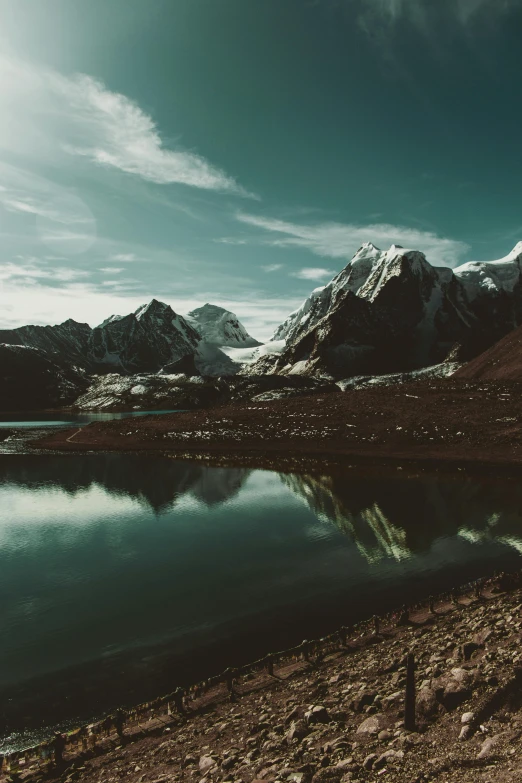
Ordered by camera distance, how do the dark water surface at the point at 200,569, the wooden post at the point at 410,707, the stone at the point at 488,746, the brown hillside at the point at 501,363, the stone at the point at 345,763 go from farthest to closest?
the brown hillside at the point at 501,363 < the dark water surface at the point at 200,569 < the wooden post at the point at 410,707 < the stone at the point at 345,763 < the stone at the point at 488,746

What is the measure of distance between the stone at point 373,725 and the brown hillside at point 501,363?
10831cm

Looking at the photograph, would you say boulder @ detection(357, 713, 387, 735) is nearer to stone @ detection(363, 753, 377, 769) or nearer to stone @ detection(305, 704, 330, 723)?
stone @ detection(305, 704, 330, 723)

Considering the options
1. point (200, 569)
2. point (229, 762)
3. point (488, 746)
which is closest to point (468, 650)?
point (488, 746)

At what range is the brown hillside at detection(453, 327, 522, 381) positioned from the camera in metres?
116

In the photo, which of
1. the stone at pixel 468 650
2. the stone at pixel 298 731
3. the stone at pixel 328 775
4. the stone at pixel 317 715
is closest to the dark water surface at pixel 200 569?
the stone at pixel 317 715

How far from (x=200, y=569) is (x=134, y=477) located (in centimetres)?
3933

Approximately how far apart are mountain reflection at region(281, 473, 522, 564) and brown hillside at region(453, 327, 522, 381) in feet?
223

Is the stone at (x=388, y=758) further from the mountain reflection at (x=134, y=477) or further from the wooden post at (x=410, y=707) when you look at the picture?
the mountain reflection at (x=134, y=477)

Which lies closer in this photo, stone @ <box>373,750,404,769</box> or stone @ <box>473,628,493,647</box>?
stone @ <box>373,750,404,769</box>

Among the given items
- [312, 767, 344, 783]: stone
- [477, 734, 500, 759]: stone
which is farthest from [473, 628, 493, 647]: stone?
[312, 767, 344, 783]: stone

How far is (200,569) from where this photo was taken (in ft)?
101

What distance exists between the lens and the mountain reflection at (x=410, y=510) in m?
35.1

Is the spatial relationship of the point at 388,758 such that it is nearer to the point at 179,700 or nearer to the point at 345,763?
the point at 345,763

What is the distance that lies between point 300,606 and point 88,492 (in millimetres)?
40332
